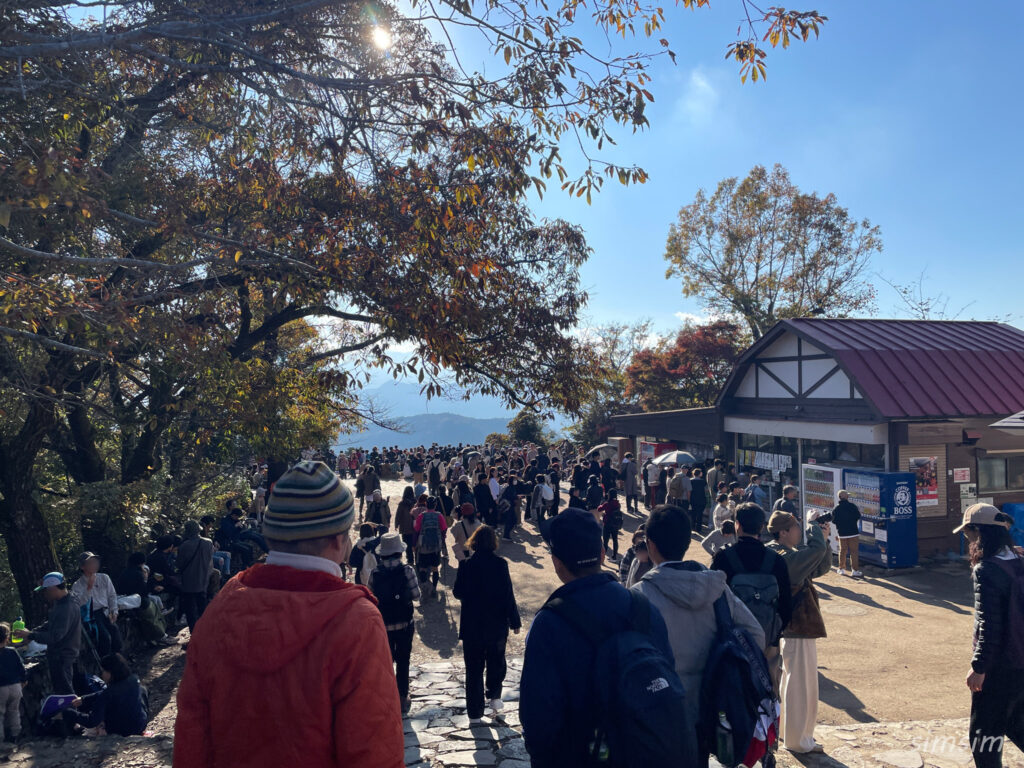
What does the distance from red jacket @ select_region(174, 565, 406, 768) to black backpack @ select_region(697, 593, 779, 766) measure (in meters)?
1.47

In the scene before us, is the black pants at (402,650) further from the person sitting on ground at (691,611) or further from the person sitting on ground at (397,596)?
the person sitting on ground at (691,611)

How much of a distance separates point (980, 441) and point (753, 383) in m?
5.68

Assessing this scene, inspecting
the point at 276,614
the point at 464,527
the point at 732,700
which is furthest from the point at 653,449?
the point at 276,614

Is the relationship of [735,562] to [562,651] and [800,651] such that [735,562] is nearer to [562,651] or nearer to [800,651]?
[800,651]

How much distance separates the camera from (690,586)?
9.71 ft

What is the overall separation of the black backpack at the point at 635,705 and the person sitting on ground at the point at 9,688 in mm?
6077

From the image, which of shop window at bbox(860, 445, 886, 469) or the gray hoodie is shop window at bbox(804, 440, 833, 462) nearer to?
shop window at bbox(860, 445, 886, 469)

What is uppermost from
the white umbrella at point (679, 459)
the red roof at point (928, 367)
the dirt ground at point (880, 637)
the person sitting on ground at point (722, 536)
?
the red roof at point (928, 367)

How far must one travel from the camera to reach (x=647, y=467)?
1902 centimetres

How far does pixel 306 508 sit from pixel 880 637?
9.33 meters

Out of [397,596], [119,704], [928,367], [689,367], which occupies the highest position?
[689,367]

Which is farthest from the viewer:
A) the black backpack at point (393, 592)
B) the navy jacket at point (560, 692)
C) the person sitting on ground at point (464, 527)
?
the person sitting on ground at point (464, 527)

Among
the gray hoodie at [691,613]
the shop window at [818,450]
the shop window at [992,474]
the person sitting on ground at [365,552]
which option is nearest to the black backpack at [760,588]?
the gray hoodie at [691,613]

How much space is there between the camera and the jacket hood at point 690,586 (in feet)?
9.62
